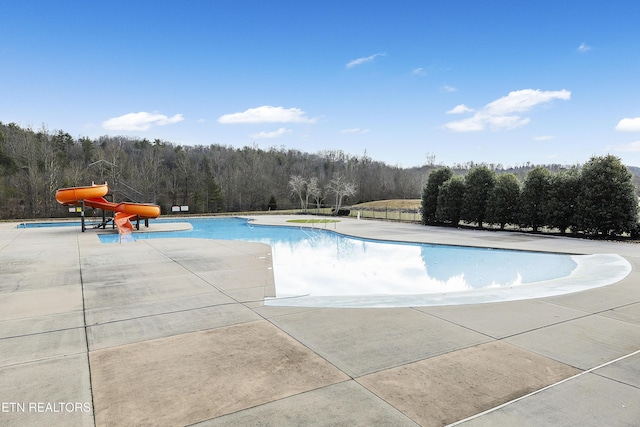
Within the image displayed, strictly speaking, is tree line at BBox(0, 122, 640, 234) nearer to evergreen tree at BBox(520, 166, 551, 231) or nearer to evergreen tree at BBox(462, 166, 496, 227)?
evergreen tree at BBox(462, 166, 496, 227)

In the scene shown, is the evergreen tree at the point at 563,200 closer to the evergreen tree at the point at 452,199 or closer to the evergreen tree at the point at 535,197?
the evergreen tree at the point at 535,197

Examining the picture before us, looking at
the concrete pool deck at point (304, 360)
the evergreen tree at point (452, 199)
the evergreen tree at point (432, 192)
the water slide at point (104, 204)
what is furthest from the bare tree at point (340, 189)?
the concrete pool deck at point (304, 360)

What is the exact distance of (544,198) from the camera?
15.2 meters

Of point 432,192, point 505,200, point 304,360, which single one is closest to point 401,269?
point 304,360

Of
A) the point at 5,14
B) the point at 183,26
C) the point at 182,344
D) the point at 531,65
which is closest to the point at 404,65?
the point at 531,65

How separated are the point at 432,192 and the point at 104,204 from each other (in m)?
16.2

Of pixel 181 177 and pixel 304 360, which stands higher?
pixel 181 177

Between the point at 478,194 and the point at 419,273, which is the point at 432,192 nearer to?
the point at 478,194

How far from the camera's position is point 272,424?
237cm

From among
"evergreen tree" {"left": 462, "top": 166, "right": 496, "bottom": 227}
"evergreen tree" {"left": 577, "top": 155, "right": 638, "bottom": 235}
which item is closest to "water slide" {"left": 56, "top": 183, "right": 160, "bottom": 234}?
"evergreen tree" {"left": 462, "top": 166, "right": 496, "bottom": 227}

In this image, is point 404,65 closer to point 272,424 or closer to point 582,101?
point 582,101

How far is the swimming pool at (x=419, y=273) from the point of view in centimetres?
572

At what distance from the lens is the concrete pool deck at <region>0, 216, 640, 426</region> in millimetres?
2518

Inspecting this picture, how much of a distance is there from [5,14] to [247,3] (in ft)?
27.1
